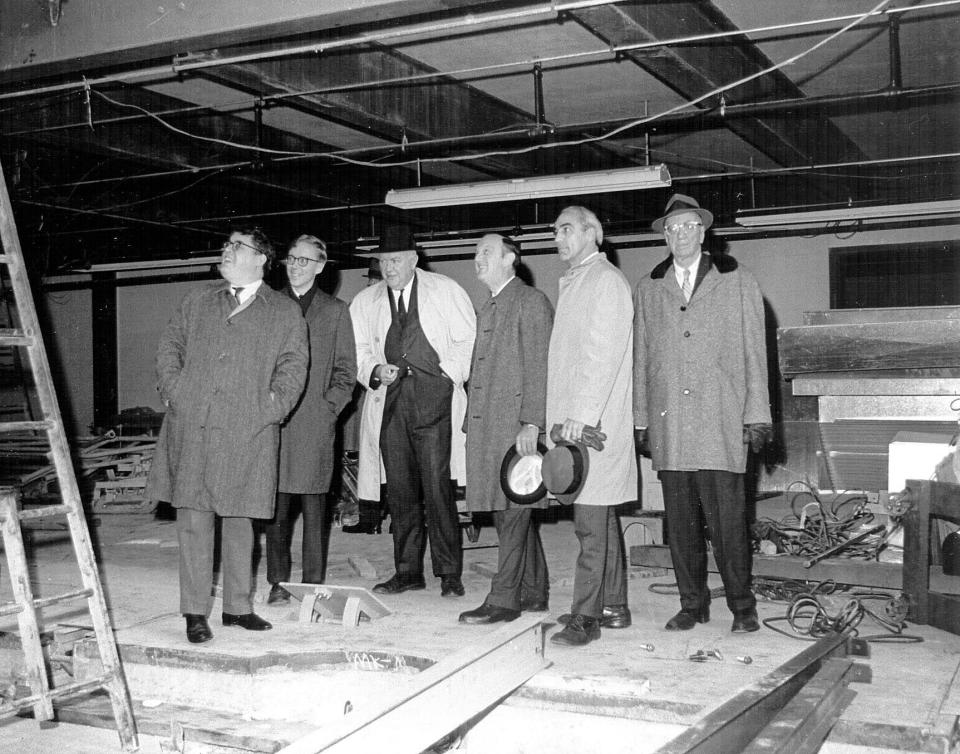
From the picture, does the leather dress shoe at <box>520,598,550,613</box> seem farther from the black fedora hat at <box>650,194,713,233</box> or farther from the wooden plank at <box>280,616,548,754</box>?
the black fedora hat at <box>650,194,713,233</box>

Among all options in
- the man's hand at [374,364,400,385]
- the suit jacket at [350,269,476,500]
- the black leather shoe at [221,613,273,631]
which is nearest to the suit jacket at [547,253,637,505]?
the suit jacket at [350,269,476,500]

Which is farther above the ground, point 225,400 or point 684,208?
point 684,208

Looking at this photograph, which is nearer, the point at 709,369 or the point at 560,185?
the point at 709,369

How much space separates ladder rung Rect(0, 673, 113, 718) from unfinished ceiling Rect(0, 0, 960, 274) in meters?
2.92

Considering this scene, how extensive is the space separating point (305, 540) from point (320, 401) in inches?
27.3

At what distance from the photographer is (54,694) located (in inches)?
132

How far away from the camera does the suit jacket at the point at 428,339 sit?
16.1ft

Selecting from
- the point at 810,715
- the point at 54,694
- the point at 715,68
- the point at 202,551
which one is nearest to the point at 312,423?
the point at 202,551

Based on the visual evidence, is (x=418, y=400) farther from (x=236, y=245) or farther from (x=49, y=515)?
(x=49, y=515)

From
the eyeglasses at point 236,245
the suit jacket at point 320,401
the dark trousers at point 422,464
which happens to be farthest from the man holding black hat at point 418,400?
the eyeglasses at point 236,245

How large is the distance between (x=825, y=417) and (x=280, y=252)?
30.2ft

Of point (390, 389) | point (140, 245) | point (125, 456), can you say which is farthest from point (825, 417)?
point (140, 245)

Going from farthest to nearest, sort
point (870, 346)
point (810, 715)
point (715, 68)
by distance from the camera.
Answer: point (715, 68), point (870, 346), point (810, 715)

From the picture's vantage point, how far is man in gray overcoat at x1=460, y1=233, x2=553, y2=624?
4.22m
